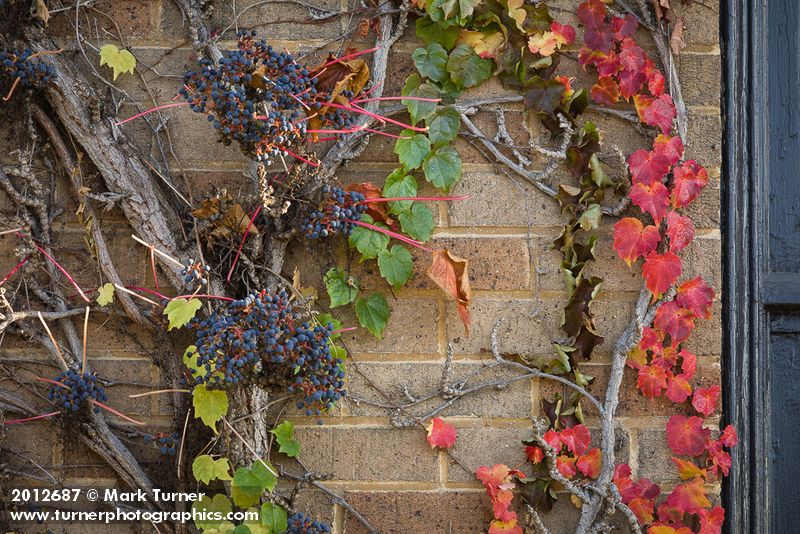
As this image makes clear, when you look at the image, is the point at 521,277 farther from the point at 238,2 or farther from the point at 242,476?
the point at 238,2

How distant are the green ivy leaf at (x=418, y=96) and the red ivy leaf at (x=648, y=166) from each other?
15.9 inches

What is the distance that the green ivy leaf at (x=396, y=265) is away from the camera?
1.48 metres

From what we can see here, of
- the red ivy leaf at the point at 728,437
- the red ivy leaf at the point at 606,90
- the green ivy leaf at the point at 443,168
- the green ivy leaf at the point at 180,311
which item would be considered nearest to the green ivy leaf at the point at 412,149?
the green ivy leaf at the point at 443,168

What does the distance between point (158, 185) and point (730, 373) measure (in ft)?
3.93

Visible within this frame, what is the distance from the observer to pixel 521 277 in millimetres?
1547

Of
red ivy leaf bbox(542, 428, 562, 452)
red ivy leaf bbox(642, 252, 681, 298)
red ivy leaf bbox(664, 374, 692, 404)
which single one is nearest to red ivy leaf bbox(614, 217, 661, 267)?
red ivy leaf bbox(642, 252, 681, 298)

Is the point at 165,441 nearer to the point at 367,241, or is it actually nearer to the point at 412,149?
the point at 367,241

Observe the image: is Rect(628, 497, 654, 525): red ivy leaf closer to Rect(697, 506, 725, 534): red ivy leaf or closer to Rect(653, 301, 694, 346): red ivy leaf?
Rect(697, 506, 725, 534): red ivy leaf

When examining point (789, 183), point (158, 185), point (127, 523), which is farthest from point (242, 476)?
point (789, 183)

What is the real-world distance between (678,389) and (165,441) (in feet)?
3.21

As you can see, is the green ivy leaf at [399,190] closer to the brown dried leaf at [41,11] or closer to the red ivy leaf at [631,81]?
the red ivy leaf at [631,81]

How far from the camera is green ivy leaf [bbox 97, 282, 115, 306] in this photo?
1466 mm

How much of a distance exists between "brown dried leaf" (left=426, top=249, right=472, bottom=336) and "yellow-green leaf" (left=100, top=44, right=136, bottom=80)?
70 cm

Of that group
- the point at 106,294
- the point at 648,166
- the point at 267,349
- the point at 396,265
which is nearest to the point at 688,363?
the point at 648,166
